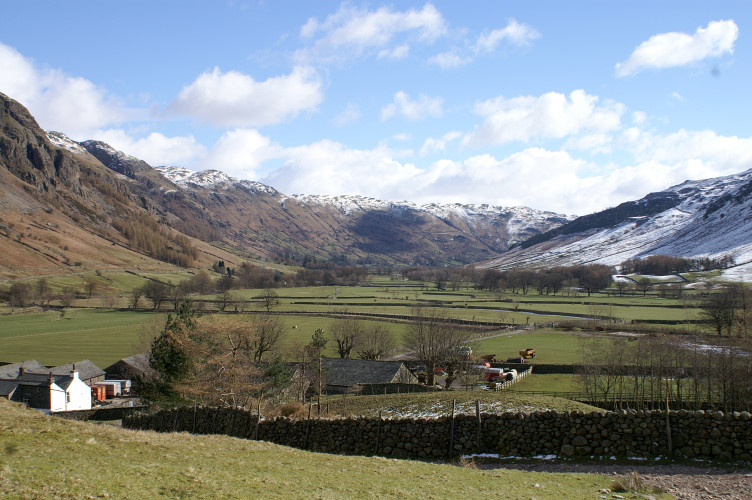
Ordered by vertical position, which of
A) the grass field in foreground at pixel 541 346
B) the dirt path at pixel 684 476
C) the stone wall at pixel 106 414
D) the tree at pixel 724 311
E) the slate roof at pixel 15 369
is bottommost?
the grass field in foreground at pixel 541 346

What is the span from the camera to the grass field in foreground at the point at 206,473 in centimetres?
1202

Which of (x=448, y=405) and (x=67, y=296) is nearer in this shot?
(x=448, y=405)

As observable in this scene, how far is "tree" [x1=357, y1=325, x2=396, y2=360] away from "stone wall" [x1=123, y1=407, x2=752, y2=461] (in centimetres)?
6162

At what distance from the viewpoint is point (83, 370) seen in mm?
71312

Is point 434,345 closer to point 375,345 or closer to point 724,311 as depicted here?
point 375,345

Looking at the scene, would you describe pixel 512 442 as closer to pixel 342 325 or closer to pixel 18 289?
pixel 342 325

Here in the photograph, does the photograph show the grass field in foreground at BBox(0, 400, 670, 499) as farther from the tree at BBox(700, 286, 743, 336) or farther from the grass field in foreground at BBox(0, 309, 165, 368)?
the tree at BBox(700, 286, 743, 336)

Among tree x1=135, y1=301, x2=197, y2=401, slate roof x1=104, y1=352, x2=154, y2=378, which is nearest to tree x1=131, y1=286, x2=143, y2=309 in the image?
slate roof x1=104, y1=352, x2=154, y2=378

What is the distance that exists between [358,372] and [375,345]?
82.2 feet

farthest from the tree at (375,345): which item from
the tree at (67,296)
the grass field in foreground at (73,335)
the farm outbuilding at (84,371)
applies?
the tree at (67,296)

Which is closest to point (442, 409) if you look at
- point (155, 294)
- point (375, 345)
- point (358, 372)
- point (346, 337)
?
point (358, 372)

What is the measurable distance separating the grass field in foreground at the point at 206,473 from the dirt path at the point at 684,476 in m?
1.35

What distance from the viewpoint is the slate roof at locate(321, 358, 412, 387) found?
62.8 metres

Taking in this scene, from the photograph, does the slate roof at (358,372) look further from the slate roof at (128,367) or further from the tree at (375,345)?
the slate roof at (128,367)
